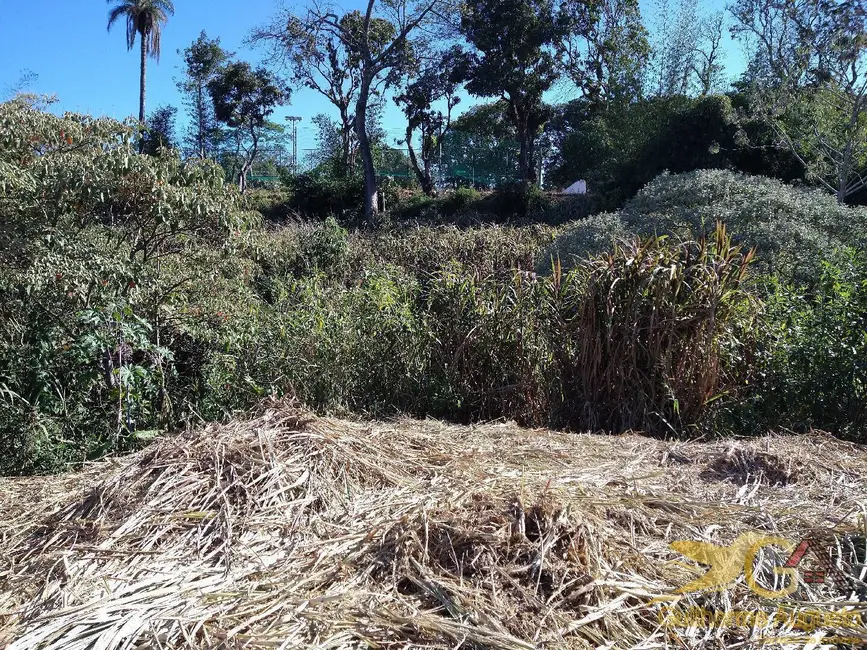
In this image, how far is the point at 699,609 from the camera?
5.26 feet

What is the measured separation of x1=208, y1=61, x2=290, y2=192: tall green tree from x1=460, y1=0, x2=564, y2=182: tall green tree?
9.51 meters

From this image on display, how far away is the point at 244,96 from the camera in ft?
94.3

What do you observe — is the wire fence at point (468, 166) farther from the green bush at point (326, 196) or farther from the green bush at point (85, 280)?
the green bush at point (85, 280)

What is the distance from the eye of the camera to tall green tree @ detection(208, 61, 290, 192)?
28.3 meters

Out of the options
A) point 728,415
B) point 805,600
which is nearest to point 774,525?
point 805,600

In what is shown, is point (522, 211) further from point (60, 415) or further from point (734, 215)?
point (60, 415)

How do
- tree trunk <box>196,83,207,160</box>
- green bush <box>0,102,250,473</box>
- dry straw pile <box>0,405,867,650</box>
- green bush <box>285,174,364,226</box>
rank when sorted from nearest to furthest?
dry straw pile <box>0,405,867,650</box>, green bush <box>0,102,250,473</box>, green bush <box>285,174,364,226</box>, tree trunk <box>196,83,207,160</box>

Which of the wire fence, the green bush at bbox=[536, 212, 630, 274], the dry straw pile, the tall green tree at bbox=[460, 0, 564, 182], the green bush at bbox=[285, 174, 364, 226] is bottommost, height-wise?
the dry straw pile

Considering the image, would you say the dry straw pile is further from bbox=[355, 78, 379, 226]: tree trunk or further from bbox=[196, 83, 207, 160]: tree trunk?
bbox=[196, 83, 207, 160]: tree trunk

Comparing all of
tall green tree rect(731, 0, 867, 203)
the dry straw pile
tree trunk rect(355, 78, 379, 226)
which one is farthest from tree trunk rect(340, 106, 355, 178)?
the dry straw pile

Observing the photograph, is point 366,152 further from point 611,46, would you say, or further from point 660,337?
point 660,337

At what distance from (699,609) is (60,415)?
4153 millimetres

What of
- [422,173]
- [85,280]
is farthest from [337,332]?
[422,173]

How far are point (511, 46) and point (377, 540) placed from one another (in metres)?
23.7
